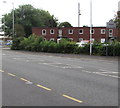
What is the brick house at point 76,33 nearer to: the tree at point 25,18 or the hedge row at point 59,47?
the tree at point 25,18

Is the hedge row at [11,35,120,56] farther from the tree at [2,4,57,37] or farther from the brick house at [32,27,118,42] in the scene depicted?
the tree at [2,4,57,37]

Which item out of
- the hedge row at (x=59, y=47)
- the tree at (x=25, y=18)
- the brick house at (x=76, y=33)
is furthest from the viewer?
the tree at (x=25, y=18)

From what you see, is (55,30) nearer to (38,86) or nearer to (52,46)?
(52,46)

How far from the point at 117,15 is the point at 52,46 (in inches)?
535

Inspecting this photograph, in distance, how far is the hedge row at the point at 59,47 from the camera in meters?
28.0

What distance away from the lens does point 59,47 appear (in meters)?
36.5

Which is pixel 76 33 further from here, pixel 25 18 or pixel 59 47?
pixel 59 47

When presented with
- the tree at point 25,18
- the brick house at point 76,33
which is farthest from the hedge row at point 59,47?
the tree at point 25,18

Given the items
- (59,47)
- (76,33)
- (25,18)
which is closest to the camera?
(59,47)

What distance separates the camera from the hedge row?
2802 centimetres

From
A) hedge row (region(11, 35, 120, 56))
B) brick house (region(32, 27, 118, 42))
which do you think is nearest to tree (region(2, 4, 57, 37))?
brick house (region(32, 27, 118, 42))

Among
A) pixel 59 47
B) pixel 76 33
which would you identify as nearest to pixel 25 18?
pixel 76 33

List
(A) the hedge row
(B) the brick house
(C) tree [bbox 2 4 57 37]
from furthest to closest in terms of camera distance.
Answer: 1. (C) tree [bbox 2 4 57 37]
2. (B) the brick house
3. (A) the hedge row

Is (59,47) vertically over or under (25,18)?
under
